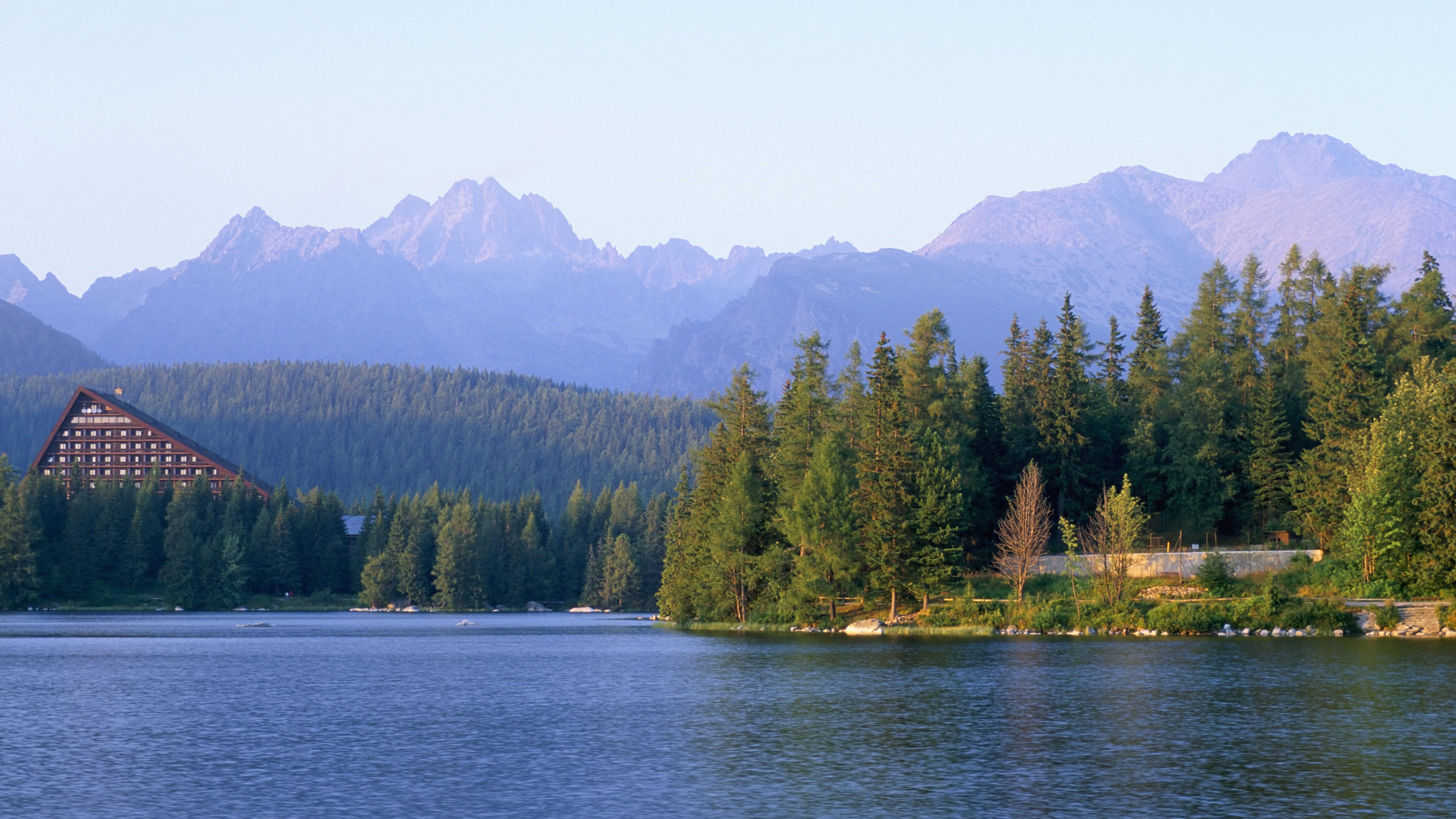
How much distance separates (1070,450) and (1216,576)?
26.5 meters

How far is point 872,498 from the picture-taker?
327 ft

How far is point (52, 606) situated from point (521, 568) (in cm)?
6103

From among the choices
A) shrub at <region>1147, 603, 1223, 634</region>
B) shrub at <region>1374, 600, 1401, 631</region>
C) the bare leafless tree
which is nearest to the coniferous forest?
the bare leafless tree

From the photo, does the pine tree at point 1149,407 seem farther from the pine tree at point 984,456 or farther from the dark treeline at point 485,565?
the dark treeline at point 485,565

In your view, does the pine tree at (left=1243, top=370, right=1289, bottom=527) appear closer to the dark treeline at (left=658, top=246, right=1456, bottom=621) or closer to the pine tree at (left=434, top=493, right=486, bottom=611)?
the dark treeline at (left=658, top=246, right=1456, bottom=621)

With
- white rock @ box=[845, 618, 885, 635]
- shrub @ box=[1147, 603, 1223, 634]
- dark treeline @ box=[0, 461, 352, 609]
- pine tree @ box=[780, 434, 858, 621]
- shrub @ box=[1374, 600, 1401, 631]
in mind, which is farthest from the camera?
dark treeline @ box=[0, 461, 352, 609]

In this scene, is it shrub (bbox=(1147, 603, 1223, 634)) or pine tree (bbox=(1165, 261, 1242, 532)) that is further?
pine tree (bbox=(1165, 261, 1242, 532))

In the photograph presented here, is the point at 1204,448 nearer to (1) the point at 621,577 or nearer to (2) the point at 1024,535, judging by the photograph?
(2) the point at 1024,535

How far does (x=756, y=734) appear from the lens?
43.3 m

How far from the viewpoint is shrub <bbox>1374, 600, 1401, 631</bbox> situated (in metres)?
82.4

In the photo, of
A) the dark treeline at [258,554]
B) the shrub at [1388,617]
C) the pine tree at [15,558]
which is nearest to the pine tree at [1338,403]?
the shrub at [1388,617]

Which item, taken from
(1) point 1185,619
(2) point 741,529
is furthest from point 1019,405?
(1) point 1185,619

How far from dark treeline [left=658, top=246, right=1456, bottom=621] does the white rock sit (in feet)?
8.62

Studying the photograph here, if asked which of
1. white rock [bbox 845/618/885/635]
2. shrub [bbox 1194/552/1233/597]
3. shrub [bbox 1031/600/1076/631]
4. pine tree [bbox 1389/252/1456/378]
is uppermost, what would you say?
pine tree [bbox 1389/252/1456/378]
